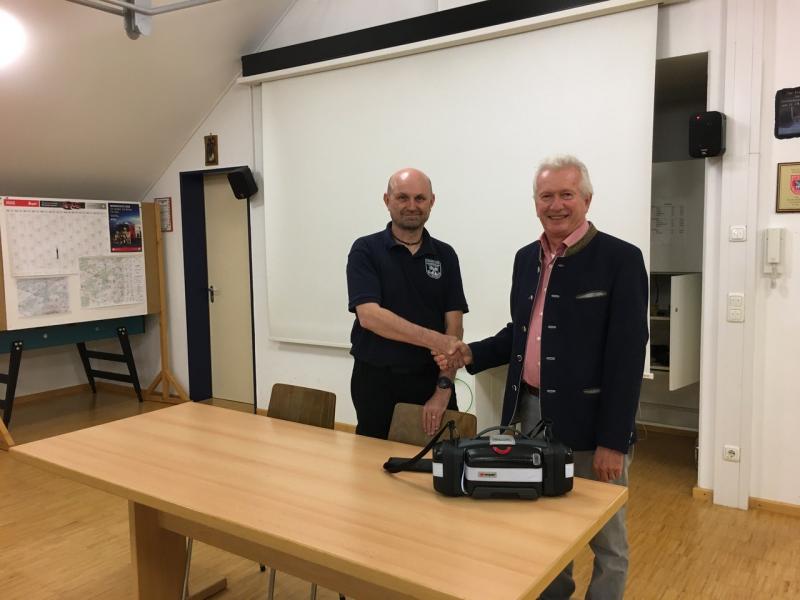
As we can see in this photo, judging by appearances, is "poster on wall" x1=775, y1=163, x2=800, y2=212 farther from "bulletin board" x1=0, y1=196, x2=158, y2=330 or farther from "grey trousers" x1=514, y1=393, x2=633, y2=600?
"bulletin board" x1=0, y1=196, x2=158, y2=330

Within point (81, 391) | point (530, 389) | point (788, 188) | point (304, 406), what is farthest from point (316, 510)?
point (81, 391)

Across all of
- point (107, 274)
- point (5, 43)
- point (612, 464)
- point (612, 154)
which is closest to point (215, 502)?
point (612, 464)

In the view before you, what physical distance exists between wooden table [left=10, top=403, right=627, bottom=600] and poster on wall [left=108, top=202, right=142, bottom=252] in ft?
11.8

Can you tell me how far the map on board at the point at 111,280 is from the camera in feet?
17.6

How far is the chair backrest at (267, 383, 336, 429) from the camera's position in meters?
2.56

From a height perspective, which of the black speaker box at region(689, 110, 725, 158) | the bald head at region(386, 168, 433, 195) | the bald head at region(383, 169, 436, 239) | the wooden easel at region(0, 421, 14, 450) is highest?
the black speaker box at region(689, 110, 725, 158)

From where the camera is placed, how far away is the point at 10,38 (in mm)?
4023

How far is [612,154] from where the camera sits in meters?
3.68

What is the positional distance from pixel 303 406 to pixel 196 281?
3.81m

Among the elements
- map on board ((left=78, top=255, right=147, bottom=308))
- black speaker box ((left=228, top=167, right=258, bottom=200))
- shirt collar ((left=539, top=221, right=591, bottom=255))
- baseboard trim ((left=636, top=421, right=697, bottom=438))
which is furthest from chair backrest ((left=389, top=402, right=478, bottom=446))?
map on board ((left=78, top=255, right=147, bottom=308))

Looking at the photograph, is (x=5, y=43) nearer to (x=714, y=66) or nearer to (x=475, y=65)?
(x=475, y=65)

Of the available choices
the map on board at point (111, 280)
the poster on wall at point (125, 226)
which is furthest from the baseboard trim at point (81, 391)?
the poster on wall at point (125, 226)

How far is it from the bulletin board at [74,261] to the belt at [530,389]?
4.30 metres

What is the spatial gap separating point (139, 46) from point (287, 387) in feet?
10.7
